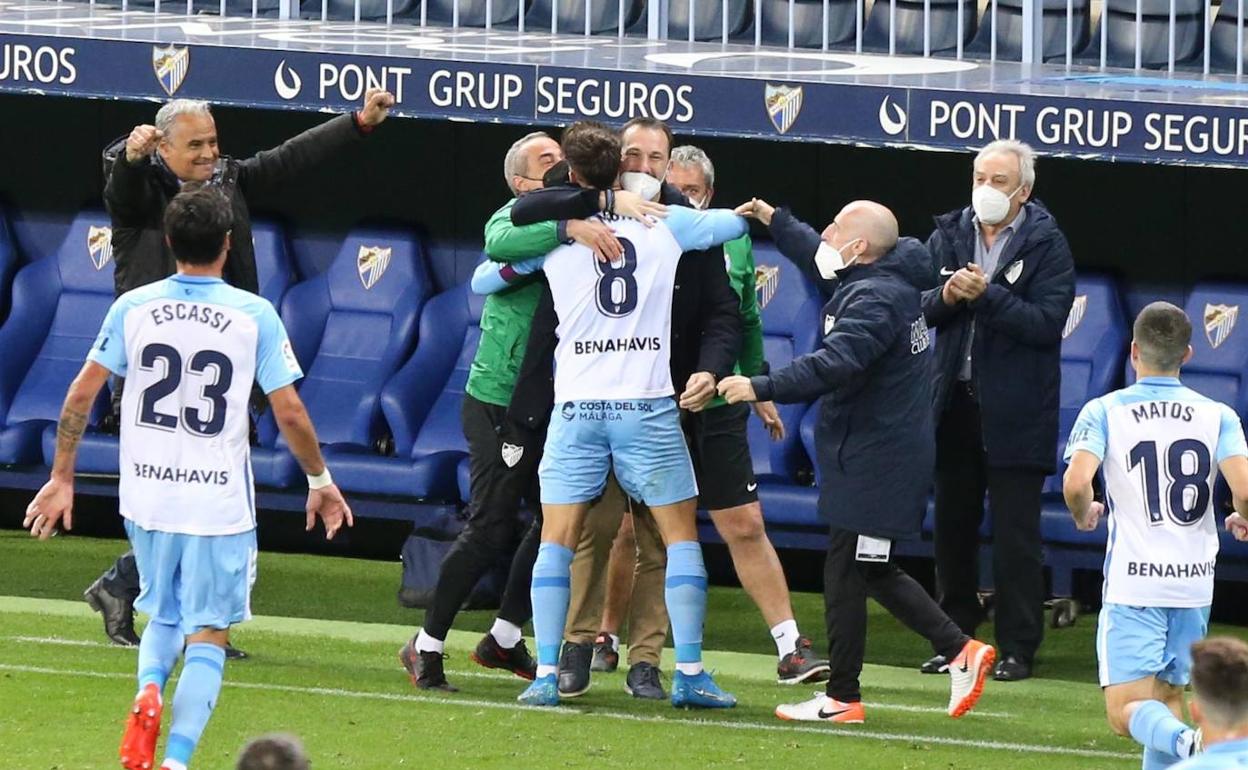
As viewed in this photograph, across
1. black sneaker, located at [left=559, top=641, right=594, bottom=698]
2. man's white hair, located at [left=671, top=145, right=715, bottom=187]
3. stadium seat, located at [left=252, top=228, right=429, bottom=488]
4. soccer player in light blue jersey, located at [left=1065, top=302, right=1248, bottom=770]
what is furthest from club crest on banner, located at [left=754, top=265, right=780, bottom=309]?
soccer player in light blue jersey, located at [left=1065, top=302, right=1248, bottom=770]

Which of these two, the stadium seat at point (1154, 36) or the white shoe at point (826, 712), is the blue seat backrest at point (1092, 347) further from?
the white shoe at point (826, 712)

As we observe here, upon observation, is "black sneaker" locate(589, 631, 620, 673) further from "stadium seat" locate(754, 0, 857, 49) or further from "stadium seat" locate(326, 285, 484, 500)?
"stadium seat" locate(754, 0, 857, 49)

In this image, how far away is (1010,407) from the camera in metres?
8.10

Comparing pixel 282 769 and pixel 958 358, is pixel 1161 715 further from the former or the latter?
pixel 958 358

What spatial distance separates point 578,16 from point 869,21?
→ 1400mm

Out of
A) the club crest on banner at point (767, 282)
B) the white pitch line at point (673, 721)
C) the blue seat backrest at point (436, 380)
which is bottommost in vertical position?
the white pitch line at point (673, 721)

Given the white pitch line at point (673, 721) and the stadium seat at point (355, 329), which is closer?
the white pitch line at point (673, 721)

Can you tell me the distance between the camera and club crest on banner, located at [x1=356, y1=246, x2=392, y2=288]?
35.5 feet

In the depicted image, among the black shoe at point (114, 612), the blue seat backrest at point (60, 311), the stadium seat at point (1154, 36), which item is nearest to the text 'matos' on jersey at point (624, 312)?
the black shoe at point (114, 612)

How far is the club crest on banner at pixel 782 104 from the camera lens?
9016 mm

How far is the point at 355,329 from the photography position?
422 inches

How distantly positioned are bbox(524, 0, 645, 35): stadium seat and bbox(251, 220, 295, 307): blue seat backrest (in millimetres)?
1680

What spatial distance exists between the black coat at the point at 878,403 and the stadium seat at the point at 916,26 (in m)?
4.33

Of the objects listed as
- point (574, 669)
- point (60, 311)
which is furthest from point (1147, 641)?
point (60, 311)
